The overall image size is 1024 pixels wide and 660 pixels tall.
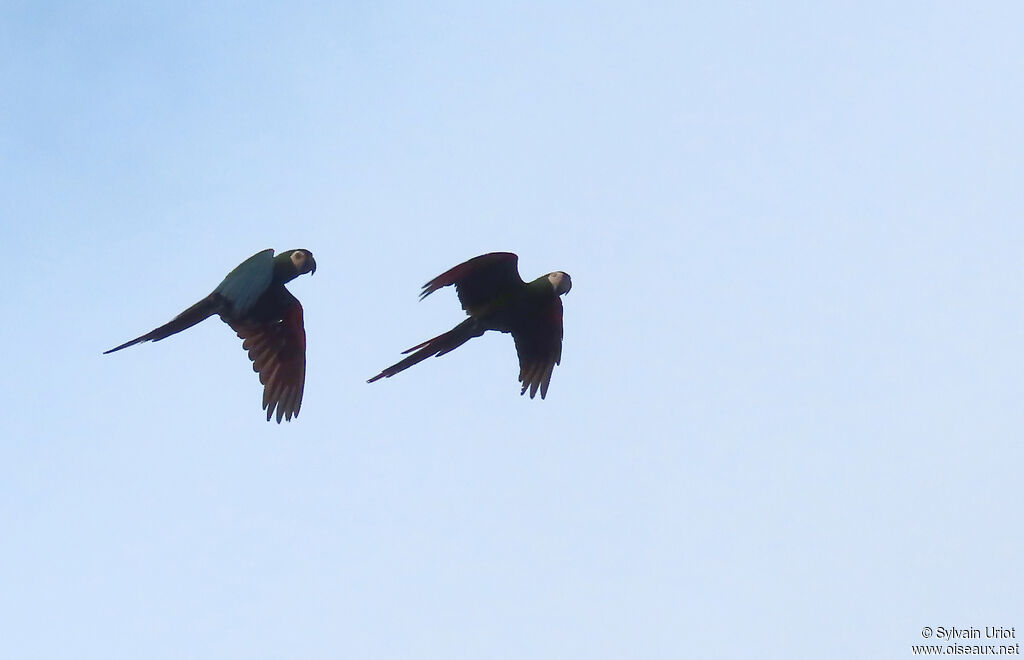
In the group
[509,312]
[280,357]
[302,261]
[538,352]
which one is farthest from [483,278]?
[280,357]

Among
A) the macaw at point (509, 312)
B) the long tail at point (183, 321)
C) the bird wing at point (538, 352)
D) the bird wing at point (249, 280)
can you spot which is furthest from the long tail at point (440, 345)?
the long tail at point (183, 321)

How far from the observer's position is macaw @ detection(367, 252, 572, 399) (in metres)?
8.96

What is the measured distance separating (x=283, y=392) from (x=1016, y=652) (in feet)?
21.9

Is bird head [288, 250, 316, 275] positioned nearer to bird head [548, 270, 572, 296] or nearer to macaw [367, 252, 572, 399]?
macaw [367, 252, 572, 399]

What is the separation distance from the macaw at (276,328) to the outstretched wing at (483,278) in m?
1.73

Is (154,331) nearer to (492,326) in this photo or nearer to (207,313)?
(207,313)

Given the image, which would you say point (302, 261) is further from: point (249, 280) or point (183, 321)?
point (183, 321)

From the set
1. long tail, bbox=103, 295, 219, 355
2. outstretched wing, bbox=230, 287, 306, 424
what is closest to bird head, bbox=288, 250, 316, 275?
outstretched wing, bbox=230, 287, 306, 424

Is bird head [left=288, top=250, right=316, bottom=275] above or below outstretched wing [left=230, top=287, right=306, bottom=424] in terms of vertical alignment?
above

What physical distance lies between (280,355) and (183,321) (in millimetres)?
1406

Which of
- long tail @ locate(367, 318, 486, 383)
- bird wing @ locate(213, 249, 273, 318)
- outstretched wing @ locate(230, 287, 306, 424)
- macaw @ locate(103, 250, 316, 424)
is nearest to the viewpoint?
long tail @ locate(367, 318, 486, 383)

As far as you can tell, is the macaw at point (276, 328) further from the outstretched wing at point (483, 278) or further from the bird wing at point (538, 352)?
the bird wing at point (538, 352)

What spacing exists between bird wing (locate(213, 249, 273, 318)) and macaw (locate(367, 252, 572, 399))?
1604mm

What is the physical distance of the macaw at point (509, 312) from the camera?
896 centimetres
